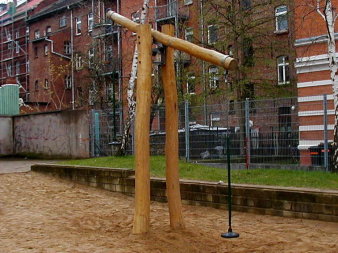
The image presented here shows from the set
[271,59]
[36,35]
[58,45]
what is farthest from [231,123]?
[36,35]

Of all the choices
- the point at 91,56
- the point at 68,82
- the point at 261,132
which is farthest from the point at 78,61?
the point at 261,132

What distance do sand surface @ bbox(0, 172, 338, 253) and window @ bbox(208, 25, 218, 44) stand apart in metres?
12.6

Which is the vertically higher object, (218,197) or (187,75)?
(187,75)

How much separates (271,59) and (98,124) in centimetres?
861

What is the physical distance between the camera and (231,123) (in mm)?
15297

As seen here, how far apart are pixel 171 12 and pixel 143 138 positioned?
28165 mm

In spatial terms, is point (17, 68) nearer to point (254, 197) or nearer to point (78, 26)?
point (78, 26)

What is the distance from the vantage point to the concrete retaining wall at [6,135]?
2436 cm

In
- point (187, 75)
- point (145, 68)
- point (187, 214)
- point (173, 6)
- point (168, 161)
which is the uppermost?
point (173, 6)

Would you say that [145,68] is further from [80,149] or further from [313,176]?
[80,149]

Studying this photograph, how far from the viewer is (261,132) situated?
1430 centimetres

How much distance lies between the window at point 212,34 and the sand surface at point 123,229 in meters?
12.6

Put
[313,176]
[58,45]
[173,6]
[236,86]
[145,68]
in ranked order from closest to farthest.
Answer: [145,68]
[313,176]
[236,86]
[173,6]
[58,45]

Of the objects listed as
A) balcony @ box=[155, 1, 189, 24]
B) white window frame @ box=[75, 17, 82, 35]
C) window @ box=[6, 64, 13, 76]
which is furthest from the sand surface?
window @ box=[6, 64, 13, 76]
